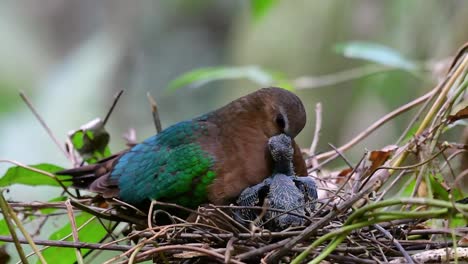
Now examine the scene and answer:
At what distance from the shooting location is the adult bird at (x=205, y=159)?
2.94m

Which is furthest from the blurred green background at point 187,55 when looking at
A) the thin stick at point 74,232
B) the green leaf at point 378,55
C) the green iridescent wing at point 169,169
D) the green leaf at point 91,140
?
the thin stick at point 74,232

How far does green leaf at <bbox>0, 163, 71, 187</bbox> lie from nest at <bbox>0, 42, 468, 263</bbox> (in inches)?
4.3

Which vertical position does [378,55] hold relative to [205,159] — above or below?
above

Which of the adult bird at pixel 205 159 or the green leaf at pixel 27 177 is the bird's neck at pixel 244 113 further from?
the green leaf at pixel 27 177

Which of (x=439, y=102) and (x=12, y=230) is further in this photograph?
(x=439, y=102)

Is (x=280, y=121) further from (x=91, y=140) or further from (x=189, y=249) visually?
(x=189, y=249)

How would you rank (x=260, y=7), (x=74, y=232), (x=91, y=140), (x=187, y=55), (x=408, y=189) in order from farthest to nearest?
(x=187, y=55)
(x=260, y=7)
(x=91, y=140)
(x=408, y=189)
(x=74, y=232)

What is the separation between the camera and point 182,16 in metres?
9.24

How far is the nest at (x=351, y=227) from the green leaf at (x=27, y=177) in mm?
109

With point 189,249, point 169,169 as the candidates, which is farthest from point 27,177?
point 189,249

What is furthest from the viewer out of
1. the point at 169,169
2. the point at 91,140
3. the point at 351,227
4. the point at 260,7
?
the point at 260,7

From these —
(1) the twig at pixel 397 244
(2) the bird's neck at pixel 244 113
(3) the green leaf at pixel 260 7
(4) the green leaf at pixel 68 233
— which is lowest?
(4) the green leaf at pixel 68 233

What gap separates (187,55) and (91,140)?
601 cm

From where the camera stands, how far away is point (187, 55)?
9.23m
